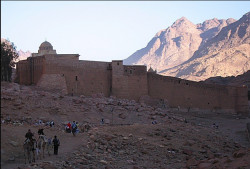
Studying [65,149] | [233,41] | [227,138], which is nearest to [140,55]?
[233,41]

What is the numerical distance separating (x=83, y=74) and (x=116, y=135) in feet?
43.3

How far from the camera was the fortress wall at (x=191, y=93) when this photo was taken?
3959 centimetres

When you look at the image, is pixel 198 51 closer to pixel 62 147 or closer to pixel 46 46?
pixel 46 46

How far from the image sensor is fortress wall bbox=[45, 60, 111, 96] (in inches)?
1371

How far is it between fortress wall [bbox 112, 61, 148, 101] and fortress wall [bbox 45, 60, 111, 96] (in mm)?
634

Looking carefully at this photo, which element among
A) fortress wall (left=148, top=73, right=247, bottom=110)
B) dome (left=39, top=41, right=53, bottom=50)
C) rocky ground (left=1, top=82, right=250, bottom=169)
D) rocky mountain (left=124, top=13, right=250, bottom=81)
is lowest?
rocky ground (left=1, top=82, right=250, bottom=169)

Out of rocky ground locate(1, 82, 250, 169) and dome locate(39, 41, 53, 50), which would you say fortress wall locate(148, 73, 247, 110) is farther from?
dome locate(39, 41, 53, 50)

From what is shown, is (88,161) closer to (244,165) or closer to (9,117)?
(244,165)

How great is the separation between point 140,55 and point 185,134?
165 metres

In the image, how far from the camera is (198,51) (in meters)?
132

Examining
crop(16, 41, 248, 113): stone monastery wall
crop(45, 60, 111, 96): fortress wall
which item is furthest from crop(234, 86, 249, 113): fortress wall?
crop(45, 60, 111, 96): fortress wall

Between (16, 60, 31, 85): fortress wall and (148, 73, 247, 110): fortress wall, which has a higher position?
(16, 60, 31, 85): fortress wall

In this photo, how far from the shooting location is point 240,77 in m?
62.0

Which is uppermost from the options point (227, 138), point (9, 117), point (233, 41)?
point (233, 41)
